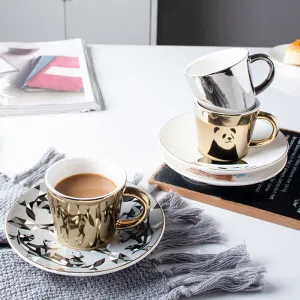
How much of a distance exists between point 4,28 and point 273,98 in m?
1.34

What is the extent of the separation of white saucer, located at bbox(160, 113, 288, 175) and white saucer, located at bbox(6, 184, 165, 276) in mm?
94

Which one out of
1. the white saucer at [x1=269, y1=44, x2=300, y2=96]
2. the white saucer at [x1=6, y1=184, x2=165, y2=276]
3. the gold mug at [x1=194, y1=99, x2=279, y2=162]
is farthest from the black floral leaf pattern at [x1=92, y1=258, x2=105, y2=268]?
the white saucer at [x1=269, y1=44, x2=300, y2=96]

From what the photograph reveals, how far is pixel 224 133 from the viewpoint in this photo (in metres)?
0.67

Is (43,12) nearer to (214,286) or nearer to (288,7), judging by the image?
(288,7)

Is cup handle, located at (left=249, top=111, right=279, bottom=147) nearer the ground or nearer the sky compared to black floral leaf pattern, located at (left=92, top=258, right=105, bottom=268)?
nearer the sky

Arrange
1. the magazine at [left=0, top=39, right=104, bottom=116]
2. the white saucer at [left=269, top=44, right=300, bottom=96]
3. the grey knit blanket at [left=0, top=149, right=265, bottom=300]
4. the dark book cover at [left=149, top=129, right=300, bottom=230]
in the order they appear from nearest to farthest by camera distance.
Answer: the grey knit blanket at [left=0, top=149, right=265, bottom=300]
the dark book cover at [left=149, top=129, right=300, bottom=230]
the magazine at [left=0, top=39, right=104, bottom=116]
the white saucer at [left=269, top=44, right=300, bottom=96]

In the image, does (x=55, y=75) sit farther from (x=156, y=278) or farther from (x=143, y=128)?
(x=156, y=278)

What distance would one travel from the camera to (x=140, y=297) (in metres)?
0.51

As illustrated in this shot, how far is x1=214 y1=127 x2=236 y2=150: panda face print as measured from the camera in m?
0.67

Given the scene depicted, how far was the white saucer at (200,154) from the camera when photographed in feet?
2.15

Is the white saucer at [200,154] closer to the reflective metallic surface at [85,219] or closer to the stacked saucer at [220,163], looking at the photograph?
the stacked saucer at [220,163]

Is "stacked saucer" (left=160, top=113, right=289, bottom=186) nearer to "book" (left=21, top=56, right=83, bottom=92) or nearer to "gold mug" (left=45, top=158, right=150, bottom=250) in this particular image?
"gold mug" (left=45, top=158, right=150, bottom=250)

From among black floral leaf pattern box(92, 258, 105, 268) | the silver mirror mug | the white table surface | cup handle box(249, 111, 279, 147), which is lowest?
the white table surface

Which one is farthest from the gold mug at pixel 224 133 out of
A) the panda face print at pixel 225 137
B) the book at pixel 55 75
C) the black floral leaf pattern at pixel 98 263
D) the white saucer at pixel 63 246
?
the book at pixel 55 75
